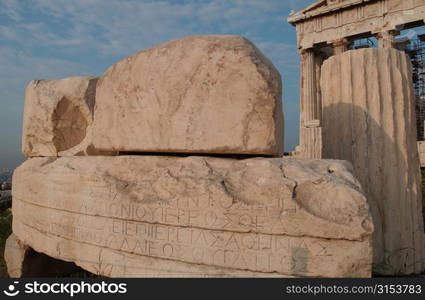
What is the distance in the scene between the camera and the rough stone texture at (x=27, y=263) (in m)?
3.10

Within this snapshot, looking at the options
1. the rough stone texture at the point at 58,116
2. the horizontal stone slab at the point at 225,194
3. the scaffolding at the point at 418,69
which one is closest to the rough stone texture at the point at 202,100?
the horizontal stone slab at the point at 225,194

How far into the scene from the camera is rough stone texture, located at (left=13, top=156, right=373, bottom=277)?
1.64 meters

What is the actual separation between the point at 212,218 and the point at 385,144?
159cm

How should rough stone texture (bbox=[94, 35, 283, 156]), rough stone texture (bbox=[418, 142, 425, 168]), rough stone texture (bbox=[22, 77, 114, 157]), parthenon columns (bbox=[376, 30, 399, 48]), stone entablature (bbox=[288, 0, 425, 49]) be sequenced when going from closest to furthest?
rough stone texture (bbox=[94, 35, 283, 156]), rough stone texture (bbox=[22, 77, 114, 157]), rough stone texture (bbox=[418, 142, 425, 168]), stone entablature (bbox=[288, 0, 425, 49]), parthenon columns (bbox=[376, 30, 399, 48])

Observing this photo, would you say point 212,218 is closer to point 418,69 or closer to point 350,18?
point 350,18

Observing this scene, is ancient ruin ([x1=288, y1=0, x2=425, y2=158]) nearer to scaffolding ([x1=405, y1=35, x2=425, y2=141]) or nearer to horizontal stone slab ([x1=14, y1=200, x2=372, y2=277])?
scaffolding ([x1=405, y1=35, x2=425, y2=141])

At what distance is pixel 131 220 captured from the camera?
80.1 inches

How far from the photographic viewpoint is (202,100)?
2.10m

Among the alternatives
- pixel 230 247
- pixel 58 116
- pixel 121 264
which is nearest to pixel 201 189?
pixel 230 247

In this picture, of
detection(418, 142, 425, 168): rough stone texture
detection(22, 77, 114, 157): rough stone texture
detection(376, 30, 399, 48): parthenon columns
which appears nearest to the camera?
detection(22, 77, 114, 157): rough stone texture

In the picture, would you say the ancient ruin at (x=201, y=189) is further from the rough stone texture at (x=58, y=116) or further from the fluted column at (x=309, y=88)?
the fluted column at (x=309, y=88)

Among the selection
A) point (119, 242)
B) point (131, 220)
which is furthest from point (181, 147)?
point (119, 242)

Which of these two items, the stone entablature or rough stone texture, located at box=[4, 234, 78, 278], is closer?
rough stone texture, located at box=[4, 234, 78, 278]

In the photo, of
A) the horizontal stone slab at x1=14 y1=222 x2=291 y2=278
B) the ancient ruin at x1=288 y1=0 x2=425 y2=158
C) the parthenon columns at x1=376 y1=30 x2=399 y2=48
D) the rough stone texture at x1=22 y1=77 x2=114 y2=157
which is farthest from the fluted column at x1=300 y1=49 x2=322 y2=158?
the horizontal stone slab at x1=14 y1=222 x2=291 y2=278
